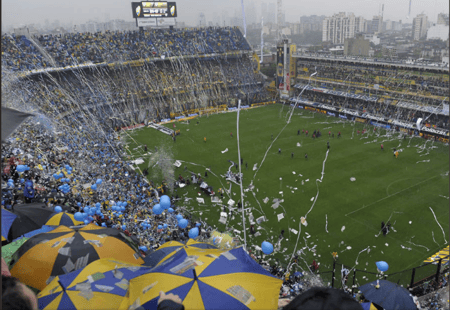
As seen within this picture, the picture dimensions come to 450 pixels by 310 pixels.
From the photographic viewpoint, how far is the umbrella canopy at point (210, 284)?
7.69m

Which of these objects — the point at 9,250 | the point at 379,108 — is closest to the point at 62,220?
the point at 9,250

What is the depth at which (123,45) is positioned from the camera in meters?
53.4

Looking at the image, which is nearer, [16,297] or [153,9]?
[16,297]

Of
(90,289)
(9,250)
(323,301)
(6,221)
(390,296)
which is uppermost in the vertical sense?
(323,301)

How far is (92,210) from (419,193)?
2103cm

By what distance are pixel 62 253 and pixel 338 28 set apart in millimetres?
137561

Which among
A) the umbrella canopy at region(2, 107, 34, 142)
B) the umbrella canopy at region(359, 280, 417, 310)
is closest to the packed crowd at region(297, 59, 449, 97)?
the umbrella canopy at region(359, 280, 417, 310)

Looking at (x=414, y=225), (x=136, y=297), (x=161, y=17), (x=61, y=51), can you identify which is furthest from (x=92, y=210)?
(x=161, y=17)

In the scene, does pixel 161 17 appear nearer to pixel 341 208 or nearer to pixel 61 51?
pixel 61 51

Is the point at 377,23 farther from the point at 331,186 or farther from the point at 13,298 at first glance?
the point at 13,298

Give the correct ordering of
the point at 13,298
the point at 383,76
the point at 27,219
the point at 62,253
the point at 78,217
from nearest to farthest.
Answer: the point at 13,298 < the point at 62,253 < the point at 27,219 < the point at 78,217 < the point at 383,76

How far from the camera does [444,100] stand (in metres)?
39.3

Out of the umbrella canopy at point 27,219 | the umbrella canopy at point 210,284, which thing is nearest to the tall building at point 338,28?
the umbrella canopy at point 27,219

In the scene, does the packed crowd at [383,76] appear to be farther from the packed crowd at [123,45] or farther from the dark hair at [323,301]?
the dark hair at [323,301]
